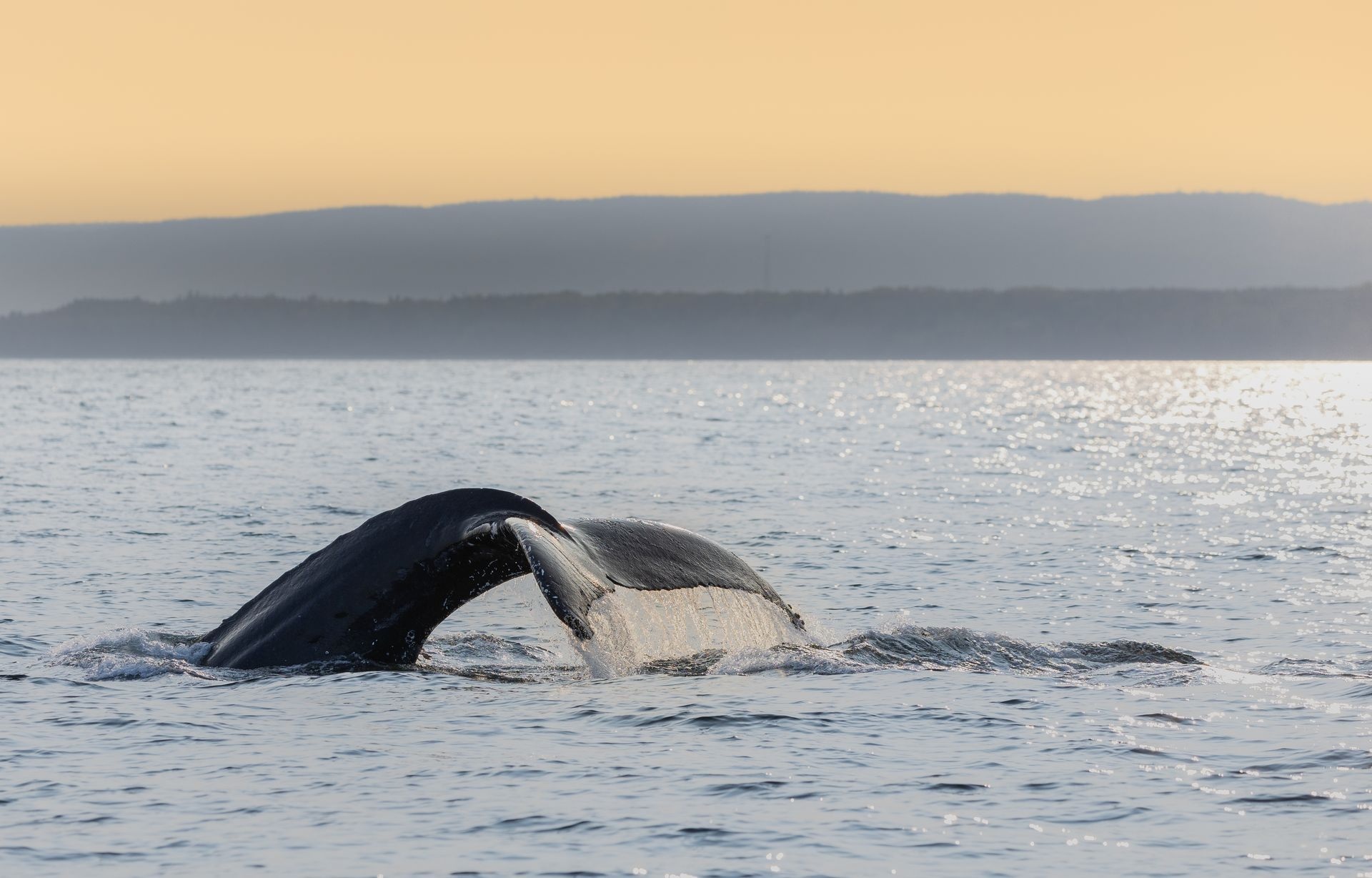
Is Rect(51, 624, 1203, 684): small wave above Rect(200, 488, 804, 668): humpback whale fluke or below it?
below

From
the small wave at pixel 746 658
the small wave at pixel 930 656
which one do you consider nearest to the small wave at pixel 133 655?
the small wave at pixel 746 658

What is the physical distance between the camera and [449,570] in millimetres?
9969

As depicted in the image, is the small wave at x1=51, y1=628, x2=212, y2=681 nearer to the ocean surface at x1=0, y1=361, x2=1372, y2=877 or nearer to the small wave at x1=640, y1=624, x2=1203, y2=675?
the ocean surface at x1=0, y1=361, x2=1372, y2=877

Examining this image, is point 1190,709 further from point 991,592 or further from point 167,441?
point 167,441

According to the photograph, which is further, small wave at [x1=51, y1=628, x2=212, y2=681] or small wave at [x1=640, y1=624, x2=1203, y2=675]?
small wave at [x1=640, y1=624, x2=1203, y2=675]

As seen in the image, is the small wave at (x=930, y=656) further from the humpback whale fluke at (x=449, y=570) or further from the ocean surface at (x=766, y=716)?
the humpback whale fluke at (x=449, y=570)

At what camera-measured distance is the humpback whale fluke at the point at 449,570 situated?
9.27m

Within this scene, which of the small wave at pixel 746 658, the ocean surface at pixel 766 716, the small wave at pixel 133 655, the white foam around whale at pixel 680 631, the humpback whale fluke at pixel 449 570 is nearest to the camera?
the ocean surface at pixel 766 716

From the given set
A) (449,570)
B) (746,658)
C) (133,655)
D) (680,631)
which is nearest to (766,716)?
(746,658)

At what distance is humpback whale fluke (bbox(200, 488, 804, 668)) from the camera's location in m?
9.27

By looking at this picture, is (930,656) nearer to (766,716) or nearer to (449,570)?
(766,716)

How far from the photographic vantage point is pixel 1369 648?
572 inches

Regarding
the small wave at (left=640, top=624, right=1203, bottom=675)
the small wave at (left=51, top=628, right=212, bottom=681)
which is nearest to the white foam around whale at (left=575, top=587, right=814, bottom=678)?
the small wave at (left=640, top=624, right=1203, bottom=675)

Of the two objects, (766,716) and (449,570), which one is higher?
(449,570)
